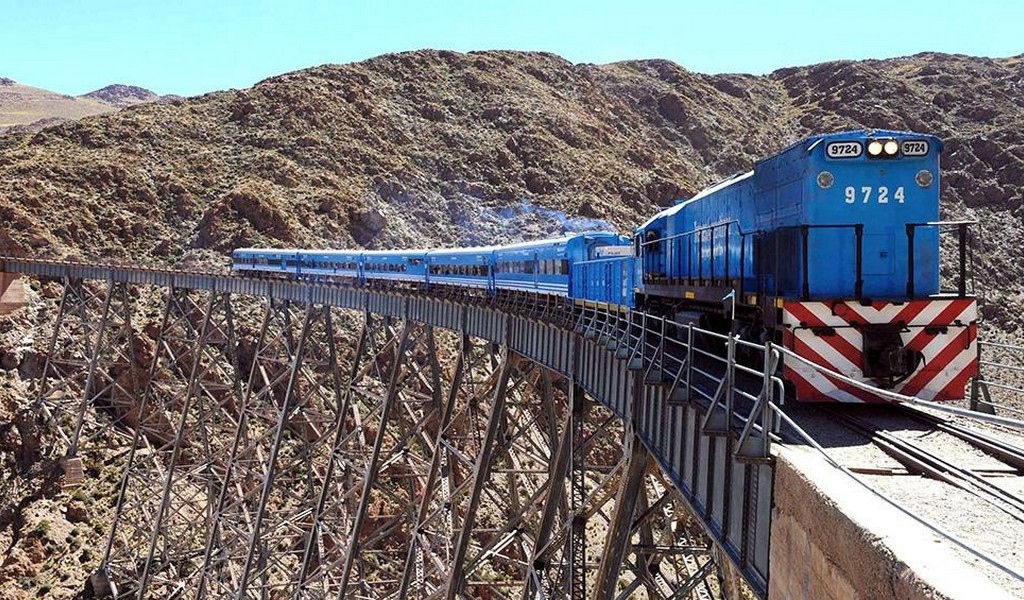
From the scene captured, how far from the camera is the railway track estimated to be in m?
5.07

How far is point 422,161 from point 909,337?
55.2 meters

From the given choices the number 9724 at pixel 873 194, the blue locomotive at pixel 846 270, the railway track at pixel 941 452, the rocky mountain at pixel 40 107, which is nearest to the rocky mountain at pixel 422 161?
the blue locomotive at pixel 846 270

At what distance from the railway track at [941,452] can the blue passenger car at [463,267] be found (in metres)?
15.4

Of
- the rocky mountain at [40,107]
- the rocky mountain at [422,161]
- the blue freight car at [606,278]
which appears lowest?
the blue freight car at [606,278]

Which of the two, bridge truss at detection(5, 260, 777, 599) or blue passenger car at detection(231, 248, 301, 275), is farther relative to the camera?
blue passenger car at detection(231, 248, 301, 275)

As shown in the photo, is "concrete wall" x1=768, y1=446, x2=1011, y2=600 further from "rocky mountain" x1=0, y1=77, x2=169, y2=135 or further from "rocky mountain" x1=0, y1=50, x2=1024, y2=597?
"rocky mountain" x1=0, y1=77, x2=169, y2=135

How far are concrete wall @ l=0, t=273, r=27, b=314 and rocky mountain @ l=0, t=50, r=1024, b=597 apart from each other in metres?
0.61

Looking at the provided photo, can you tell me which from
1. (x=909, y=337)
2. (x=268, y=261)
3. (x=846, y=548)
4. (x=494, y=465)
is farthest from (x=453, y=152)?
(x=846, y=548)

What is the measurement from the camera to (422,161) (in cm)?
6222

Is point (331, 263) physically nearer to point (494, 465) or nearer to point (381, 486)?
point (381, 486)

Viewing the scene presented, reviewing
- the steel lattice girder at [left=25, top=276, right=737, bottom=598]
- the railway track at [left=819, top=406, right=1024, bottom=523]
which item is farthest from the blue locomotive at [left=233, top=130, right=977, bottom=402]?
the steel lattice girder at [left=25, top=276, right=737, bottom=598]

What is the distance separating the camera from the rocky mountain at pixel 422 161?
42.4 m

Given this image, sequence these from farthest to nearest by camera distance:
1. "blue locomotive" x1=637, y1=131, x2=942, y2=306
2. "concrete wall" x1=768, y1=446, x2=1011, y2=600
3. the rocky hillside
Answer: the rocky hillside, "blue locomotive" x1=637, y1=131, x2=942, y2=306, "concrete wall" x1=768, y1=446, x2=1011, y2=600

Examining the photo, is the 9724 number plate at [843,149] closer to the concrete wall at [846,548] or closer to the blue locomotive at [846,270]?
the blue locomotive at [846,270]
